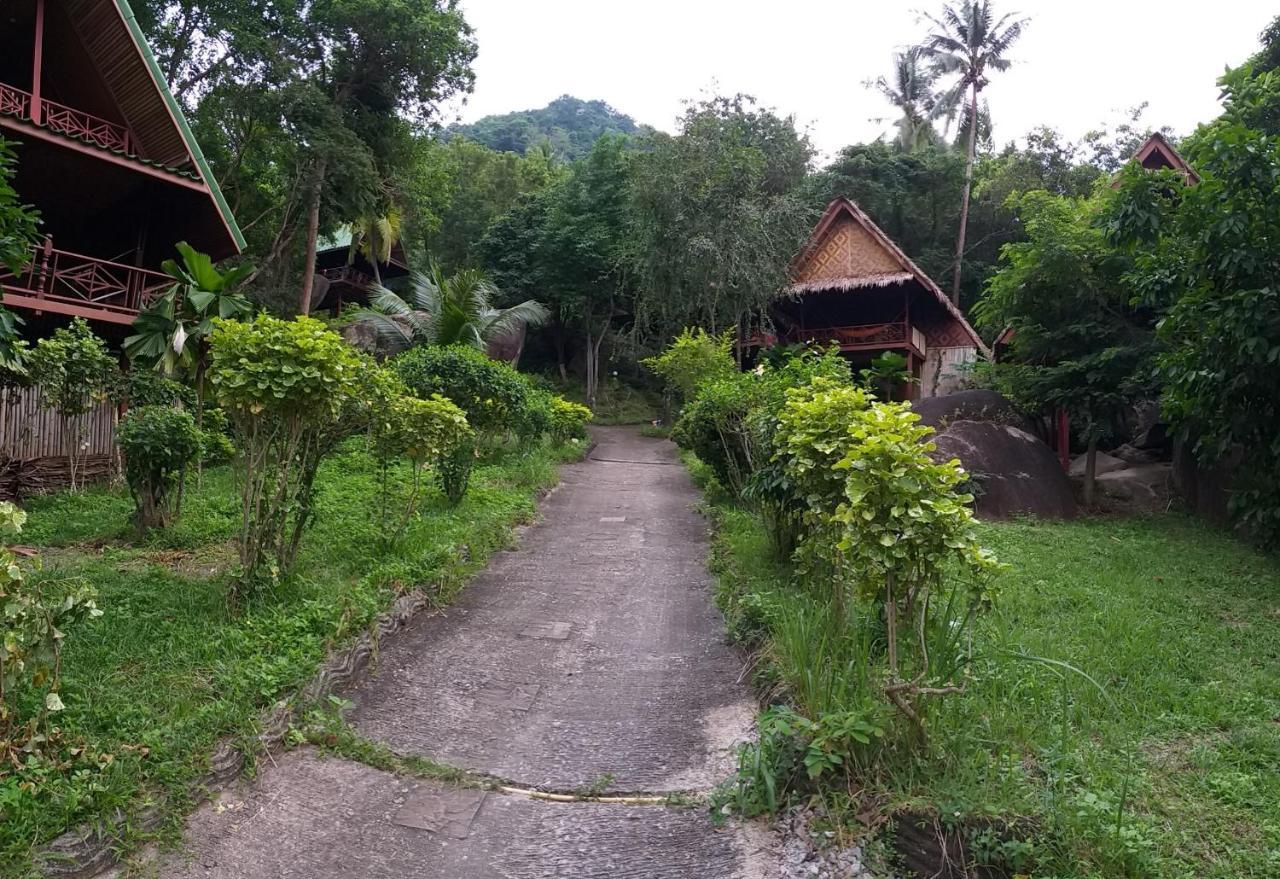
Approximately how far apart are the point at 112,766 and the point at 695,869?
7.58 feet

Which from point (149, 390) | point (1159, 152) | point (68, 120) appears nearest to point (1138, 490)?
point (1159, 152)

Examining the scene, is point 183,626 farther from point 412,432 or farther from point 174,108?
point 174,108

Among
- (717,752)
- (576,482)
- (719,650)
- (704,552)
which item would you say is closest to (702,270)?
(576,482)

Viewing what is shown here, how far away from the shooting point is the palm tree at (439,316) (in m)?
16.1

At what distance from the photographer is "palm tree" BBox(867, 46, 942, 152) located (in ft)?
91.1

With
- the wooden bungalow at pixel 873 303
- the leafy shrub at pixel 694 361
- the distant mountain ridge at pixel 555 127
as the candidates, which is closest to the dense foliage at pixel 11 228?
the leafy shrub at pixel 694 361

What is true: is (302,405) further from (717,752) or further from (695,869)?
(695,869)

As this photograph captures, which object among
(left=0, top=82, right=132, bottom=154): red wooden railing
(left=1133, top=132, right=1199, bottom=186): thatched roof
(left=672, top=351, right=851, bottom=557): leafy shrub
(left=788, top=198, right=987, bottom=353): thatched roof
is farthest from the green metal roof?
(left=1133, top=132, right=1199, bottom=186): thatched roof

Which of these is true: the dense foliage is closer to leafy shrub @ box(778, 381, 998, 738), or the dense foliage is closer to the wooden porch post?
leafy shrub @ box(778, 381, 998, 738)

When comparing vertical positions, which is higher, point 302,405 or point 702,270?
point 702,270

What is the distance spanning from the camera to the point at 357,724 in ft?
13.9

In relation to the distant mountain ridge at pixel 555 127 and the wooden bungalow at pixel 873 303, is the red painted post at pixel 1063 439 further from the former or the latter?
the distant mountain ridge at pixel 555 127

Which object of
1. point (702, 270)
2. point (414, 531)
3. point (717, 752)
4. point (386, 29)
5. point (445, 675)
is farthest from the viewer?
point (702, 270)

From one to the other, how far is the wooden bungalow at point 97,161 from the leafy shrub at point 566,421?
632cm
